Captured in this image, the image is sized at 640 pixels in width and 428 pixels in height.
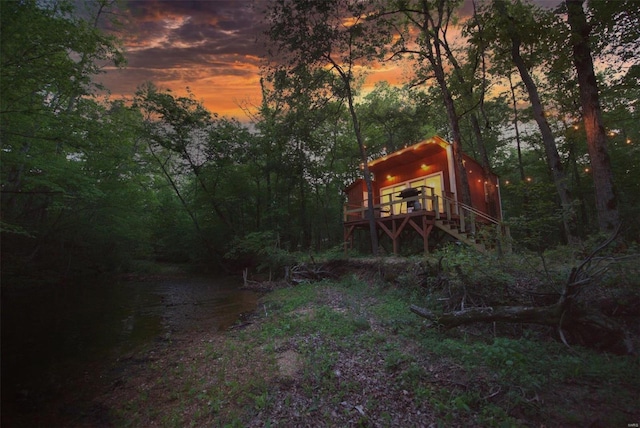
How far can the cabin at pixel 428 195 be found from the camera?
42.1 feet

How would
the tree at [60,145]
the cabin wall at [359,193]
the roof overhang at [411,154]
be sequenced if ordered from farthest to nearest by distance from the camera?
1. the cabin wall at [359,193]
2. the roof overhang at [411,154]
3. the tree at [60,145]

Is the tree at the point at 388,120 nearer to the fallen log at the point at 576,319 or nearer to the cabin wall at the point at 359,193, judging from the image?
the cabin wall at the point at 359,193

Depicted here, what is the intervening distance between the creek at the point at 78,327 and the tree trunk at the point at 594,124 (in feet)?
34.3

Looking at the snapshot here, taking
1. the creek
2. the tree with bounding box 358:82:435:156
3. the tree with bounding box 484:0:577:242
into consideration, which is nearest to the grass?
the creek

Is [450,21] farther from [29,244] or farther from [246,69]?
[29,244]

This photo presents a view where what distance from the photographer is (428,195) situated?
1534 cm

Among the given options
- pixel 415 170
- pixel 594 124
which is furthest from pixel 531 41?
pixel 415 170

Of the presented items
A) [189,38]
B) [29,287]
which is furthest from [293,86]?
[29,287]

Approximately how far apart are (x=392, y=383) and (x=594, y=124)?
330 inches

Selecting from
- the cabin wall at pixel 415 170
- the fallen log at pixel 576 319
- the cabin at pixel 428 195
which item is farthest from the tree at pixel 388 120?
the fallen log at pixel 576 319

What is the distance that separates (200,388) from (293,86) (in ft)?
44.3

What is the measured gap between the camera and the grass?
3234 mm

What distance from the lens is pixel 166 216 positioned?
27.0 meters

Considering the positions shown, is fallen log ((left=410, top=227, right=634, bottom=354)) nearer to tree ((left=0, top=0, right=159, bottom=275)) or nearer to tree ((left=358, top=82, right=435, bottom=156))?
tree ((left=0, top=0, right=159, bottom=275))
